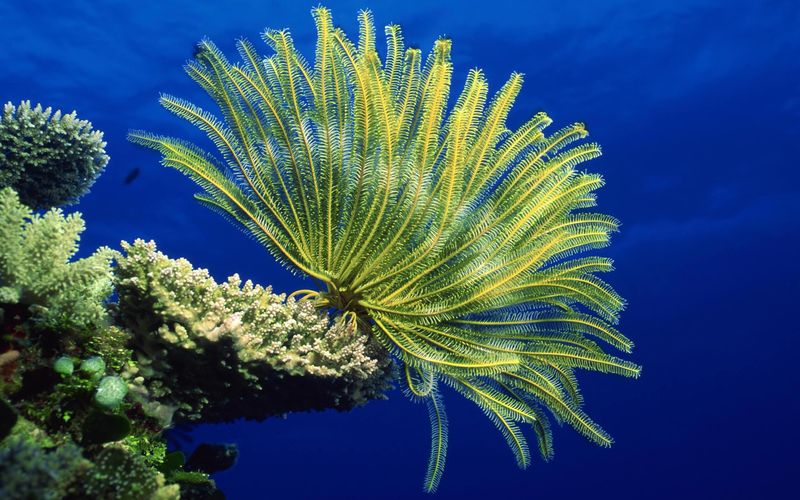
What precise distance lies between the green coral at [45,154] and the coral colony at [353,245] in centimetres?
2

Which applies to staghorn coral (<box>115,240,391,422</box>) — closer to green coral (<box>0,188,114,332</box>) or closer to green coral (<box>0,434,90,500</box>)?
green coral (<box>0,188,114,332</box>)

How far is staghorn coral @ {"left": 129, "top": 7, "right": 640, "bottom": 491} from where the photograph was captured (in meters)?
4.06

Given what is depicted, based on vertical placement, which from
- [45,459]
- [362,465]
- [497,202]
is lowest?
[45,459]

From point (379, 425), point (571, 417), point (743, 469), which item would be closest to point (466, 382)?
point (571, 417)

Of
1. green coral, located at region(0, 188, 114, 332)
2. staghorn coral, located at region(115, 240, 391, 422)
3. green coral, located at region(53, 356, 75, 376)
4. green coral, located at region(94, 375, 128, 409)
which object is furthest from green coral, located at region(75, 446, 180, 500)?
green coral, located at region(0, 188, 114, 332)

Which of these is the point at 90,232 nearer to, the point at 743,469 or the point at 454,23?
the point at 454,23

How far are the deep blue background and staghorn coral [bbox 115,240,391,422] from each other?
571cm

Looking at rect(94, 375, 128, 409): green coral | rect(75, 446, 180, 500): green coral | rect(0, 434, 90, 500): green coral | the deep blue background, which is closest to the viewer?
rect(0, 434, 90, 500): green coral

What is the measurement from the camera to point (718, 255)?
38.2 meters

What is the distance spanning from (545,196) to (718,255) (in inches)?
1625

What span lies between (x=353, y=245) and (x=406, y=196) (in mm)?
628

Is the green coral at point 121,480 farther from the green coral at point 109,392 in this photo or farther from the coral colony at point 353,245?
the coral colony at point 353,245

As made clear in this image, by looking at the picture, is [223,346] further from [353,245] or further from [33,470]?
[353,245]

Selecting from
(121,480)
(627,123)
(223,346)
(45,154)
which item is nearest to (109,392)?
(121,480)
